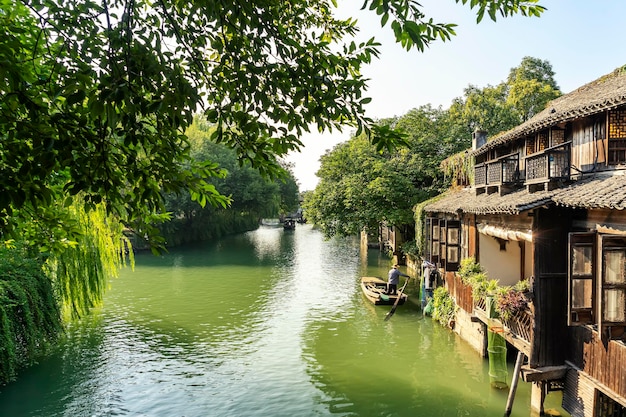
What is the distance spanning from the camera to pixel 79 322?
1672 cm

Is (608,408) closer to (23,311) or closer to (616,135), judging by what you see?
(616,135)

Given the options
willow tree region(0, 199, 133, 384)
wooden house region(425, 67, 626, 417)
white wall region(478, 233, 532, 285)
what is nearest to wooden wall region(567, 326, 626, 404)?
wooden house region(425, 67, 626, 417)

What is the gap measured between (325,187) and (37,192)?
88.4 ft

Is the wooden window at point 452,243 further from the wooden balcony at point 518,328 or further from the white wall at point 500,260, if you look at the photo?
the wooden balcony at point 518,328

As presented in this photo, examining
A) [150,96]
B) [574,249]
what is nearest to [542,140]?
[574,249]

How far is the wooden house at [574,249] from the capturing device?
7.55 meters

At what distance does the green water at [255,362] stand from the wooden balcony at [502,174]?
5.15 m

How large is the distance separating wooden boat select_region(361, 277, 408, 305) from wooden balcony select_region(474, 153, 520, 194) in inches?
258

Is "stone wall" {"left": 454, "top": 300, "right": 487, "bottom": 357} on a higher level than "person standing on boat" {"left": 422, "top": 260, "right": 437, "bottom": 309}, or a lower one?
lower

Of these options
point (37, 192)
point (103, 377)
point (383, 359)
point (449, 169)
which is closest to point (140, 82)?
point (37, 192)

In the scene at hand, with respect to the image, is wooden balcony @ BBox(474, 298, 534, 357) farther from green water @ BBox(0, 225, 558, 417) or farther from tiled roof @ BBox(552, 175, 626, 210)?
tiled roof @ BBox(552, 175, 626, 210)

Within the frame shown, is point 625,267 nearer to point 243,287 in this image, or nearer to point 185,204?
point 243,287

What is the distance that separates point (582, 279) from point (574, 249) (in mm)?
531

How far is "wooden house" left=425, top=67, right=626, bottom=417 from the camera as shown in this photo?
755cm
